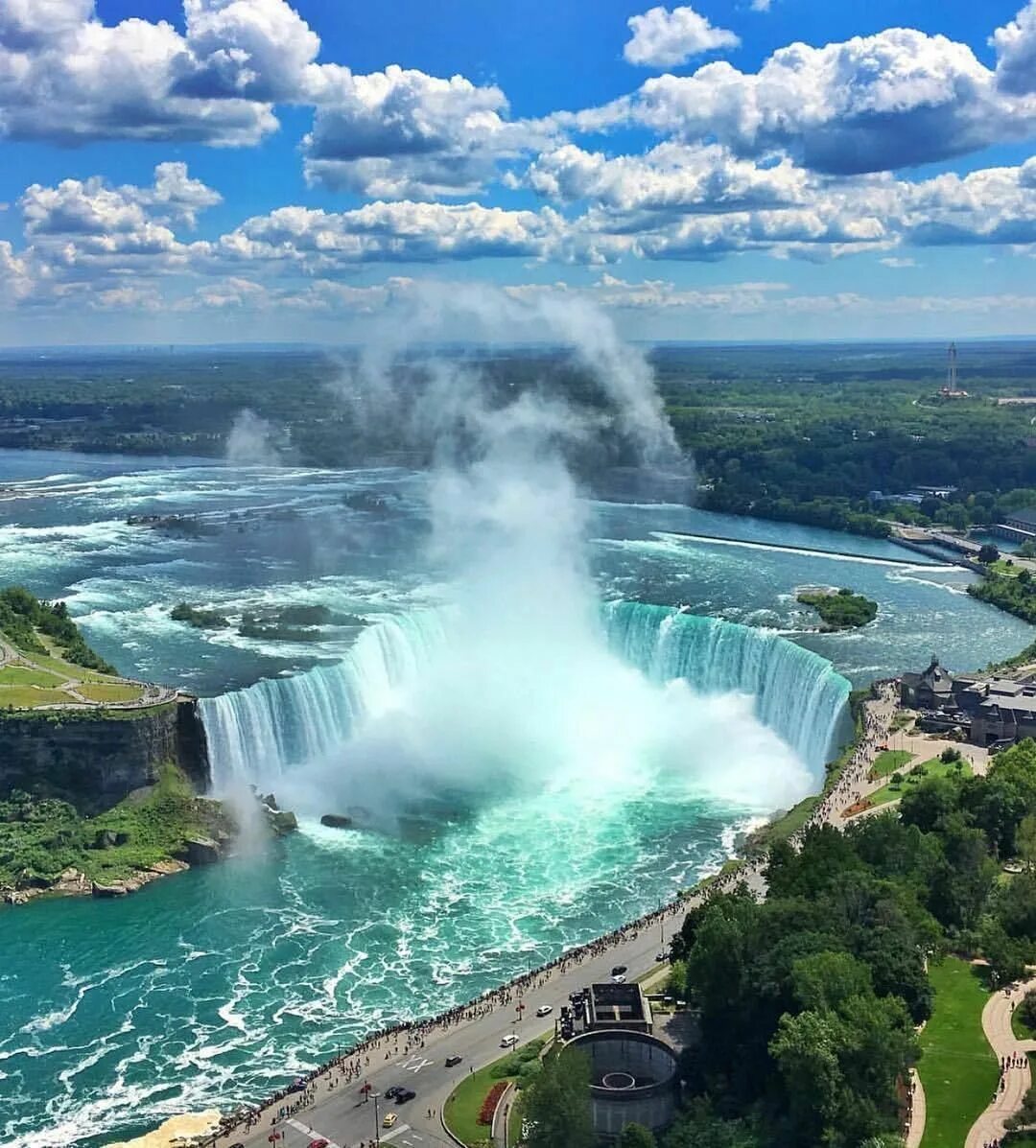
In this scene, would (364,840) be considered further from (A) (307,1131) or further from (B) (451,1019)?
(A) (307,1131)

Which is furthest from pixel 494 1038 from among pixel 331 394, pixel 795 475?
pixel 331 394

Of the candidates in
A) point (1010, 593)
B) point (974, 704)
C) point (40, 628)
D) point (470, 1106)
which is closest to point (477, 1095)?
point (470, 1106)

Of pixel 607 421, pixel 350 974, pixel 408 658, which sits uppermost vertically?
pixel 607 421

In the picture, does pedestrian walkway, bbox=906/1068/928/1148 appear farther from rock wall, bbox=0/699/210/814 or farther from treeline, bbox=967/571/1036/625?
treeline, bbox=967/571/1036/625

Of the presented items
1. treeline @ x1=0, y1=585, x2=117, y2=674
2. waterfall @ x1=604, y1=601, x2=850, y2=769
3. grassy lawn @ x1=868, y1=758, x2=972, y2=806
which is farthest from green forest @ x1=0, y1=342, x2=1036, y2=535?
treeline @ x1=0, y1=585, x2=117, y2=674

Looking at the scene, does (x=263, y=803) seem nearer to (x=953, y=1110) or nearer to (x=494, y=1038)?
(x=494, y=1038)

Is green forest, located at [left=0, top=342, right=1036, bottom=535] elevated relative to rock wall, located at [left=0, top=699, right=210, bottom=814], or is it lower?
elevated
